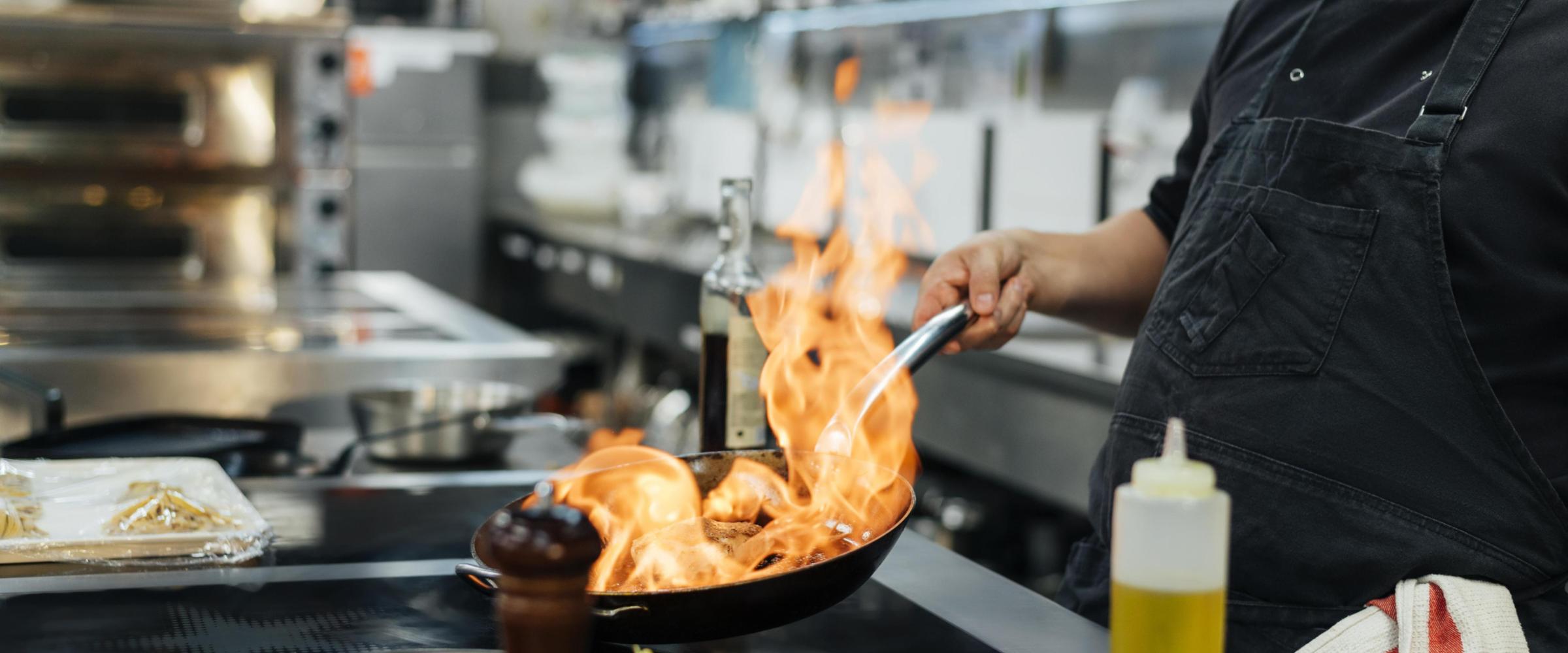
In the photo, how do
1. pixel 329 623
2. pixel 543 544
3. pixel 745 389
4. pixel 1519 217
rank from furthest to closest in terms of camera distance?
pixel 745 389
pixel 1519 217
pixel 329 623
pixel 543 544

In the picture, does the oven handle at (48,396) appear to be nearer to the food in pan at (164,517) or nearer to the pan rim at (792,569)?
the food in pan at (164,517)

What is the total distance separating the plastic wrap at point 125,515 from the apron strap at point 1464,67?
0.95 metres

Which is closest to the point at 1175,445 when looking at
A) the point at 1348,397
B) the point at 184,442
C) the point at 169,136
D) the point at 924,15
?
the point at 1348,397

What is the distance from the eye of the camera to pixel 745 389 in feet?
4.30

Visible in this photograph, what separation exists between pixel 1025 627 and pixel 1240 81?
25.0 inches

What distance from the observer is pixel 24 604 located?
0.97 m

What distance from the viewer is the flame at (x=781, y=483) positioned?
2.97 ft

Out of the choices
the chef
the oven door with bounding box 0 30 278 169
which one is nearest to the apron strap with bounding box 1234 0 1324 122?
the chef

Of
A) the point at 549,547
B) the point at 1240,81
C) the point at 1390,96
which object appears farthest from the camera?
the point at 1240,81

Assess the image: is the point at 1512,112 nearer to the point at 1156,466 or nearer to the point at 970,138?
the point at 1156,466

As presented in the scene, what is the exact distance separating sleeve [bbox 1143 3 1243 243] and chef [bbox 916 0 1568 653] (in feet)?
0.49

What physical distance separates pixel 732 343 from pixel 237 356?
1.09m

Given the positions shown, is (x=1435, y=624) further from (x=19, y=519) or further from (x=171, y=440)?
(x=171, y=440)

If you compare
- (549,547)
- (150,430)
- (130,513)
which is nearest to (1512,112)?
(549,547)
